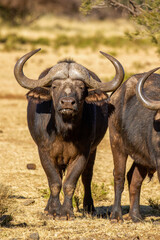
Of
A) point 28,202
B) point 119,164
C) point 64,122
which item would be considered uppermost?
point 64,122

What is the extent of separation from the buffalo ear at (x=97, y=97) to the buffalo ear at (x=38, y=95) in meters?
0.52

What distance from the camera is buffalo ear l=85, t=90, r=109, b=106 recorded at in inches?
282

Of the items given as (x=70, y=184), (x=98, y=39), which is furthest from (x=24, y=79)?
(x=98, y=39)

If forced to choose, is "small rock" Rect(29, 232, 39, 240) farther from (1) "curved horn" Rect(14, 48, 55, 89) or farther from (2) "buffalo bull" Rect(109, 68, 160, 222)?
(1) "curved horn" Rect(14, 48, 55, 89)

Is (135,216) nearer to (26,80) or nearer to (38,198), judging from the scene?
(38,198)

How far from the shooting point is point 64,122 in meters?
7.06

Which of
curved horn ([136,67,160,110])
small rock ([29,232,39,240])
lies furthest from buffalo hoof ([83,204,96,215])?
curved horn ([136,67,160,110])

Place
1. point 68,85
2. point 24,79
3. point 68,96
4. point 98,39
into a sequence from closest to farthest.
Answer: point 68,96 < point 68,85 < point 24,79 < point 98,39

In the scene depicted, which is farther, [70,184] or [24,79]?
[24,79]

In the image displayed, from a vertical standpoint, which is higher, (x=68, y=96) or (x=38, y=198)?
(x=68, y=96)

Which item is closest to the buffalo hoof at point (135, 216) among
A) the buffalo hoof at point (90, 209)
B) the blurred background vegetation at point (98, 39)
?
the buffalo hoof at point (90, 209)

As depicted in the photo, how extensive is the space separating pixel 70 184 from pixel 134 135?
1024 mm

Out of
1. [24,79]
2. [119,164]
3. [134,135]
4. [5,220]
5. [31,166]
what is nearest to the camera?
[5,220]

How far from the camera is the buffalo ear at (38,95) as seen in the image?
283 inches
